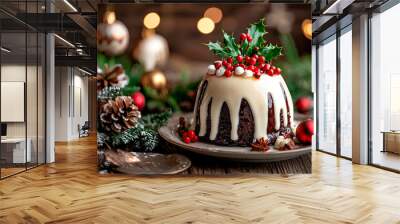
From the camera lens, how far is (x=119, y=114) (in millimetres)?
5488

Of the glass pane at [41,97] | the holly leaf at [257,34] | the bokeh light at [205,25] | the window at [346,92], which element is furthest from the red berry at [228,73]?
the glass pane at [41,97]

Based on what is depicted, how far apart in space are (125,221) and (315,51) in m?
7.15

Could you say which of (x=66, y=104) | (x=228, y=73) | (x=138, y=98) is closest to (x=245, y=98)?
(x=228, y=73)

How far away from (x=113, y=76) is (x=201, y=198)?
2254mm

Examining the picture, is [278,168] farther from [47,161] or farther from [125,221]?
[47,161]

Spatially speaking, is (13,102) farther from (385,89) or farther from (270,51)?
(385,89)

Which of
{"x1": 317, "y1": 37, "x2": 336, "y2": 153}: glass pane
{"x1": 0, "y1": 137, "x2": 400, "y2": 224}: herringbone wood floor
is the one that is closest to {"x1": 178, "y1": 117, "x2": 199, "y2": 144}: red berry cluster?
{"x1": 0, "y1": 137, "x2": 400, "y2": 224}: herringbone wood floor

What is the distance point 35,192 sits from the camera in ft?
14.6

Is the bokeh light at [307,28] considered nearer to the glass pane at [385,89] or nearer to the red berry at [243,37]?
the red berry at [243,37]

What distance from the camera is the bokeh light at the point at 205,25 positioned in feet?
17.9

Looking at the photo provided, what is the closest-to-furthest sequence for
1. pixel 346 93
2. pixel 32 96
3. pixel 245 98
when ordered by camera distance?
pixel 245 98
pixel 32 96
pixel 346 93

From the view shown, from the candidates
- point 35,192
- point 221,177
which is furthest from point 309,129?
point 35,192

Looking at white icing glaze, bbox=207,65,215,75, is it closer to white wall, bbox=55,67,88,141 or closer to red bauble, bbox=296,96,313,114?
red bauble, bbox=296,96,313,114

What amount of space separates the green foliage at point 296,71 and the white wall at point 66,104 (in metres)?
9.50
